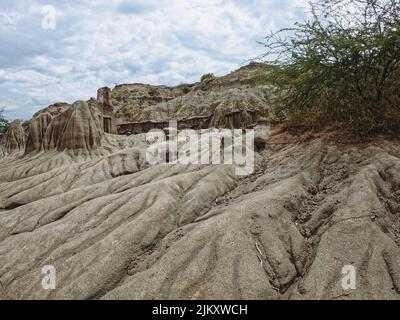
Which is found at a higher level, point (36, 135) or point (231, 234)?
point (36, 135)

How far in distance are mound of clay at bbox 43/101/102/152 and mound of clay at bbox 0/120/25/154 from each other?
11.3m

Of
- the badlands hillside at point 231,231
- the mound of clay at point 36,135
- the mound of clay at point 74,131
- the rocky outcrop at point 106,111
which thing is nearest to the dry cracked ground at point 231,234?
the badlands hillside at point 231,231

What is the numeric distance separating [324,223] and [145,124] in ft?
110

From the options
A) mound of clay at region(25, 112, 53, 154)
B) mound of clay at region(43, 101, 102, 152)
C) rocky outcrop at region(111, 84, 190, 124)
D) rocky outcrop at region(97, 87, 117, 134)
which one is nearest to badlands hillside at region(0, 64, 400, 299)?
mound of clay at region(43, 101, 102, 152)

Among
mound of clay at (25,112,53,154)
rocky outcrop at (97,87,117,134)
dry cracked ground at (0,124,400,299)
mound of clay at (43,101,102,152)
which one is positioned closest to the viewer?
dry cracked ground at (0,124,400,299)

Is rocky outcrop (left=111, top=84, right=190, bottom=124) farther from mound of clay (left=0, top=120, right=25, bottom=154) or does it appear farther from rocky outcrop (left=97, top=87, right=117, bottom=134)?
mound of clay (left=0, top=120, right=25, bottom=154)

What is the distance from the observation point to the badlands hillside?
18.9ft

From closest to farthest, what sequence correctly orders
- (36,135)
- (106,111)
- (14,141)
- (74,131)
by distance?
(74,131), (36,135), (14,141), (106,111)

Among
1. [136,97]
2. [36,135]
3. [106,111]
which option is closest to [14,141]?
[106,111]

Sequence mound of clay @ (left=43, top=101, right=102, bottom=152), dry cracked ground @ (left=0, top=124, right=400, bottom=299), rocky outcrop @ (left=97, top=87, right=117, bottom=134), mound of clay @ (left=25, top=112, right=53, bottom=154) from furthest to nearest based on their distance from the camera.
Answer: rocky outcrop @ (left=97, top=87, right=117, bottom=134)
mound of clay @ (left=25, top=112, right=53, bottom=154)
mound of clay @ (left=43, top=101, right=102, bottom=152)
dry cracked ground @ (left=0, top=124, right=400, bottom=299)

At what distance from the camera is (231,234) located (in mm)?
6574

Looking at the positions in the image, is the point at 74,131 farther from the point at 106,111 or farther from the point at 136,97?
the point at 136,97

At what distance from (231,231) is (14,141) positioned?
28.9 m
